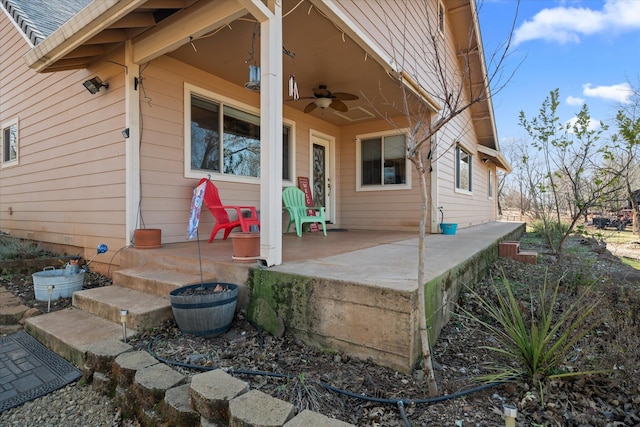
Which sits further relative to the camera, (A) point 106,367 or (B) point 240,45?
(B) point 240,45

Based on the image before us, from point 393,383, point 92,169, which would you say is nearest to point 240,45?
point 92,169

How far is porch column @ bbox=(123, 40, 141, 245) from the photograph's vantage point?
3.74 meters

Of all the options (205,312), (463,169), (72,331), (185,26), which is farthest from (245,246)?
(463,169)

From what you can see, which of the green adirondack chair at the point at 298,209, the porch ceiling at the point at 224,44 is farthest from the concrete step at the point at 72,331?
the green adirondack chair at the point at 298,209

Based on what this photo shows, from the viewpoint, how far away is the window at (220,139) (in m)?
4.52

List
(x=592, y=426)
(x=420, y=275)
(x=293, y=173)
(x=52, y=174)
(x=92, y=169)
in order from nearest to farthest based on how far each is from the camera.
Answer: (x=592, y=426) < (x=420, y=275) < (x=92, y=169) < (x=52, y=174) < (x=293, y=173)

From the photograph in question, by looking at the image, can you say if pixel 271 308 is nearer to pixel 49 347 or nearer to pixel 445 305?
pixel 445 305

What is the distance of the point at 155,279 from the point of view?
114 inches

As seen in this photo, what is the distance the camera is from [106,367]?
6.25ft

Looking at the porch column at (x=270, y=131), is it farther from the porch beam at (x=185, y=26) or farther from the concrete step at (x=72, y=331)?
the concrete step at (x=72, y=331)

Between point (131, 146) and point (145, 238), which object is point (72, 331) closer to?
point (145, 238)

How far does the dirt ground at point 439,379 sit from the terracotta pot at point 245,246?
0.51m

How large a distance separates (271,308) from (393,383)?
3.31ft

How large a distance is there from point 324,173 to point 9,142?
19.9ft
